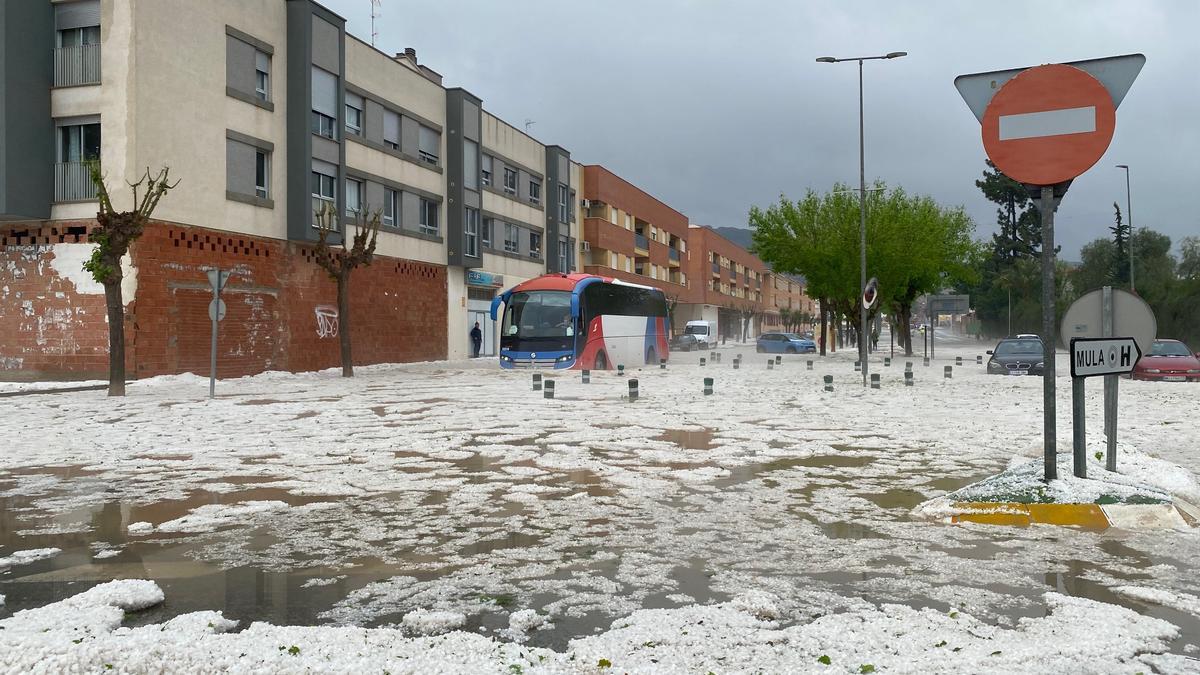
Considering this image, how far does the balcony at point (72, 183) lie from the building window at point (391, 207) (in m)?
12.1

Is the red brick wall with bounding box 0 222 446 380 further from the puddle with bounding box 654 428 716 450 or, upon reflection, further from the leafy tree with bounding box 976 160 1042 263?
the leafy tree with bounding box 976 160 1042 263

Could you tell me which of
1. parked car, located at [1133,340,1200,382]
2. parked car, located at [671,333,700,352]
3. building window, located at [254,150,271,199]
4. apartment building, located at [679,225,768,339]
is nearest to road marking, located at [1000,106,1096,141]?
parked car, located at [1133,340,1200,382]

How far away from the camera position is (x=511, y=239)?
46125mm

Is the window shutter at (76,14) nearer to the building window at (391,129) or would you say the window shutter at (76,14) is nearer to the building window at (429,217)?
the building window at (391,129)

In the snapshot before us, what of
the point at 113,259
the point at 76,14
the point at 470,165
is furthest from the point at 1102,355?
the point at 470,165

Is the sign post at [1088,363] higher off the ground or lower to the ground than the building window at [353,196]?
lower

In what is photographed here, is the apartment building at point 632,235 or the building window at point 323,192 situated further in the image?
the apartment building at point 632,235

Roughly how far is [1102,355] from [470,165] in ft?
118

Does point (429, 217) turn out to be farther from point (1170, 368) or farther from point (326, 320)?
point (1170, 368)

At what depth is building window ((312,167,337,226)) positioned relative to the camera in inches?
1161

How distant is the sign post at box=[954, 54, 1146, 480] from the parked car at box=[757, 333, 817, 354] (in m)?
51.0

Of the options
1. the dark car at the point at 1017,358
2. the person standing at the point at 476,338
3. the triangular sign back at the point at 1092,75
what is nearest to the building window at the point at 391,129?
the person standing at the point at 476,338

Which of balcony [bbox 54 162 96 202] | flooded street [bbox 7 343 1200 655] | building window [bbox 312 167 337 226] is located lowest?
flooded street [bbox 7 343 1200 655]

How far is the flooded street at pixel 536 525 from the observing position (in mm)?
4785
